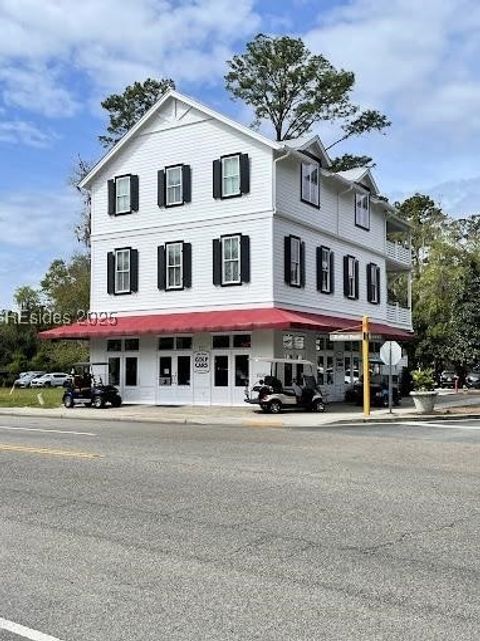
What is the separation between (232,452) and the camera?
1406 centimetres

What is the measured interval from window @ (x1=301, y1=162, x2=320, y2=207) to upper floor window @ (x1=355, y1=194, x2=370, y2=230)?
4.03 m

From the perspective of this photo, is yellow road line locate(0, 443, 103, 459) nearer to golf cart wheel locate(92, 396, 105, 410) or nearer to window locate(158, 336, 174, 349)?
golf cart wheel locate(92, 396, 105, 410)

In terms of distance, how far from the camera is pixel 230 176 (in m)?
29.9

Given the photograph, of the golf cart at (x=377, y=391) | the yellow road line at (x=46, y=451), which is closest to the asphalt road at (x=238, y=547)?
the yellow road line at (x=46, y=451)

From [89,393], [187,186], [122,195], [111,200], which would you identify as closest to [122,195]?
[122,195]

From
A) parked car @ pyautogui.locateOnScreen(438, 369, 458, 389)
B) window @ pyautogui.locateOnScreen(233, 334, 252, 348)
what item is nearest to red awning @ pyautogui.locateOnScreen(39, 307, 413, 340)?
window @ pyautogui.locateOnScreen(233, 334, 252, 348)

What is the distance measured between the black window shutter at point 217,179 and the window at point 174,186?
1.73 m

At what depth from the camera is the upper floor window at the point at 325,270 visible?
1248 inches

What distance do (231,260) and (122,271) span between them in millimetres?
5783

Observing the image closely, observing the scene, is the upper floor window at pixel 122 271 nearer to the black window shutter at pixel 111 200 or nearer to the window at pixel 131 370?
the black window shutter at pixel 111 200

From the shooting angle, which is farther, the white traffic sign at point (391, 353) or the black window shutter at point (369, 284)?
the black window shutter at point (369, 284)

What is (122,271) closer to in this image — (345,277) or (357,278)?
(345,277)

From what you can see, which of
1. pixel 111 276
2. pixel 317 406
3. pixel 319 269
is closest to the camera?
pixel 317 406

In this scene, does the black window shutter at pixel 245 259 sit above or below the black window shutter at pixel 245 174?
below
